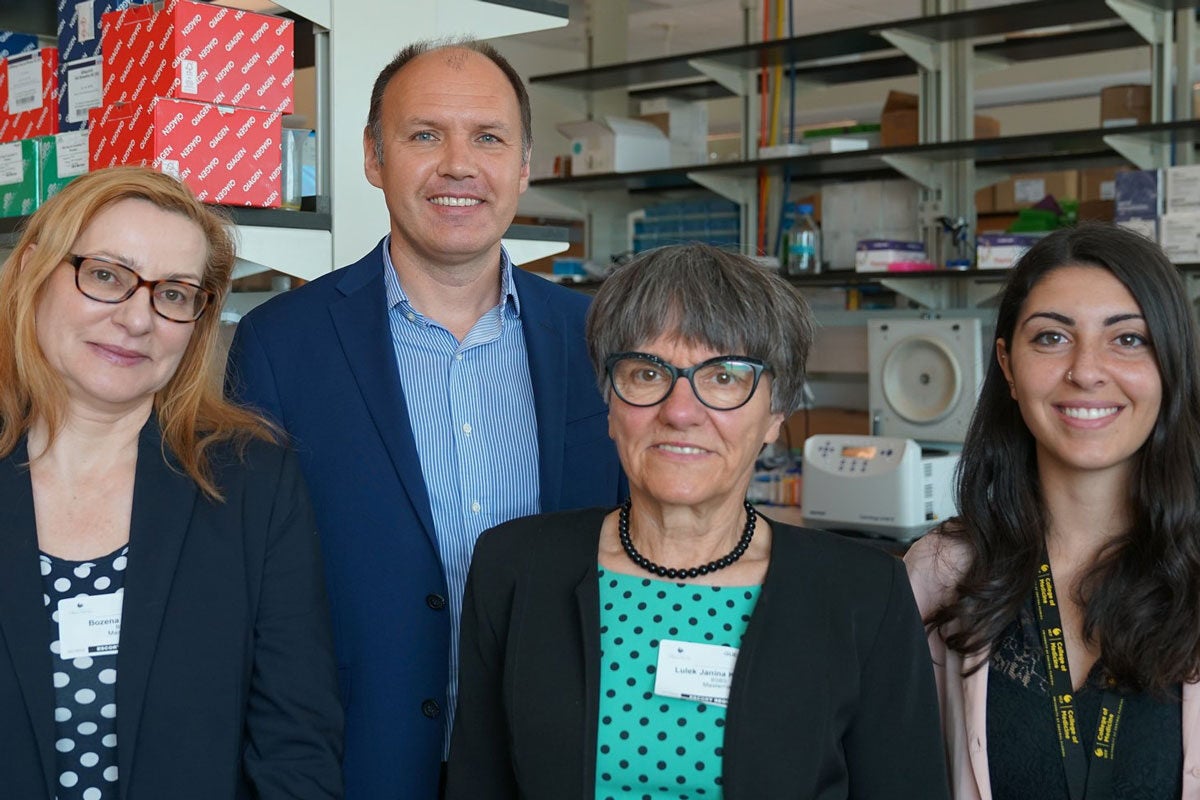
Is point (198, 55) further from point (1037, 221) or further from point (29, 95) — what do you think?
point (1037, 221)

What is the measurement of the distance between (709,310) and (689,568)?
29 cm

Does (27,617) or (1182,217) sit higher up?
(1182,217)

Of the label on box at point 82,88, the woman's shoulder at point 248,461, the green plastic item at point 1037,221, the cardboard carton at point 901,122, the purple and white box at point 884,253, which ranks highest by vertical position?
the cardboard carton at point 901,122

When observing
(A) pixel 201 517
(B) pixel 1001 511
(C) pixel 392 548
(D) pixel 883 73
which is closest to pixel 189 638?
(A) pixel 201 517

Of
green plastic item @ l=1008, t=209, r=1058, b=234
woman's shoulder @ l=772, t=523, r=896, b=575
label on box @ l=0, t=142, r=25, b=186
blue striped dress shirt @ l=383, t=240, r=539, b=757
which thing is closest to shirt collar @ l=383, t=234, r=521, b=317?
blue striped dress shirt @ l=383, t=240, r=539, b=757

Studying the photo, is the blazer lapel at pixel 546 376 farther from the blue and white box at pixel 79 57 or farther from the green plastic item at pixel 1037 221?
the green plastic item at pixel 1037 221

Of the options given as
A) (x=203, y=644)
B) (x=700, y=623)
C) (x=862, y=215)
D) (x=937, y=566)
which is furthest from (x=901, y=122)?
(x=203, y=644)

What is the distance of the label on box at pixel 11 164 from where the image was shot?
2.66 m

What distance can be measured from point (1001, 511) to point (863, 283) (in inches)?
137

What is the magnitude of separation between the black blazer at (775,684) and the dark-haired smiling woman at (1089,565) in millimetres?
224

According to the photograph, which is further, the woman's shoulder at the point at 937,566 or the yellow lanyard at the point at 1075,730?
the woman's shoulder at the point at 937,566

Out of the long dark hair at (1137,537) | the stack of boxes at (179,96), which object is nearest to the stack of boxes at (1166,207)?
the long dark hair at (1137,537)

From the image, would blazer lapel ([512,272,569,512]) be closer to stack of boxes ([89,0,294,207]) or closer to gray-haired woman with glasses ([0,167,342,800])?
gray-haired woman with glasses ([0,167,342,800])

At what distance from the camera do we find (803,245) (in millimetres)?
5117
